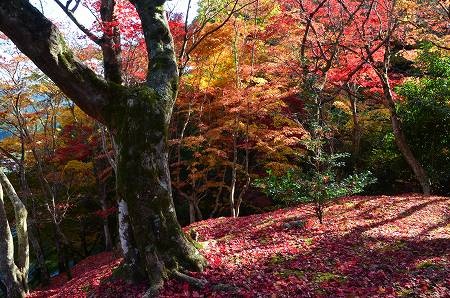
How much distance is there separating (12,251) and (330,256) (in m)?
8.57

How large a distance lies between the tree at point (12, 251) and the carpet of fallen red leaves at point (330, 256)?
10.4 feet

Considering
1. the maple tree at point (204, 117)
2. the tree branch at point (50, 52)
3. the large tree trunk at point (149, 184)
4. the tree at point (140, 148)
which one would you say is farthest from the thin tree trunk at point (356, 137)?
the tree branch at point (50, 52)

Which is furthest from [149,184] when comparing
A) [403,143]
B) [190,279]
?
[403,143]

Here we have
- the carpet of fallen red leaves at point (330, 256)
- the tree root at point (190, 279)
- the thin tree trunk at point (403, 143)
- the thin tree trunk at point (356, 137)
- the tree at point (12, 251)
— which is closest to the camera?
the tree root at point (190, 279)

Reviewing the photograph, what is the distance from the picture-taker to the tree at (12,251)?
383 inches

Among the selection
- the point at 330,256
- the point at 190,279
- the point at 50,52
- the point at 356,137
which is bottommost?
the point at 330,256

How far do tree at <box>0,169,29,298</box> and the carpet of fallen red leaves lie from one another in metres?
3.16

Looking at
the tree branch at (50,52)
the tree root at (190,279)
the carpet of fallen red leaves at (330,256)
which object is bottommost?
the carpet of fallen red leaves at (330,256)

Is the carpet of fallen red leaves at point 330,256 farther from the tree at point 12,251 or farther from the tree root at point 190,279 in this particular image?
the tree at point 12,251

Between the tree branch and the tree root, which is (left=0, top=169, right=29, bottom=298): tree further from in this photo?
the tree root

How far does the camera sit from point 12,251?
32.8 ft

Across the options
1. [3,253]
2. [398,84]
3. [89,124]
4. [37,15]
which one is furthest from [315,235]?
[89,124]

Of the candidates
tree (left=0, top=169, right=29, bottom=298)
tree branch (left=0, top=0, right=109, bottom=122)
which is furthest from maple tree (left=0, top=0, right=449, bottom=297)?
tree (left=0, top=169, right=29, bottom=298)

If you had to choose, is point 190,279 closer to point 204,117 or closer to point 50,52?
point 50,52
